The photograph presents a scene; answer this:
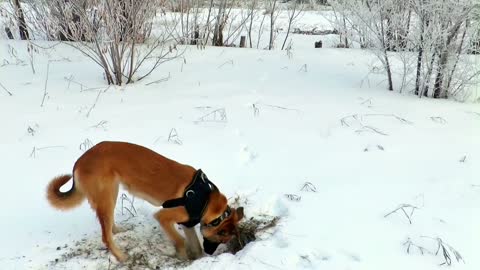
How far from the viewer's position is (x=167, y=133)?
5160 millimetres

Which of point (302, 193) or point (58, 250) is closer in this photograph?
point (58, 250)

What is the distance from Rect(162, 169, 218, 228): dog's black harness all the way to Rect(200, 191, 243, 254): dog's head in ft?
0.14

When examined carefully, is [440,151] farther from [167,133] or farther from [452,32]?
[167,133]

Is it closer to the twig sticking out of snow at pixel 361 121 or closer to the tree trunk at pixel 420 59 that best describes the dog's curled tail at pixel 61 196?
the twig sticking out of snow at pixel 361 121

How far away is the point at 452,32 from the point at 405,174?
254cm

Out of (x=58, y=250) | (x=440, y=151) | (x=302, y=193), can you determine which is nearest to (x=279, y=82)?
(x=440, y=151)

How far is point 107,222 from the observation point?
10.5 feet

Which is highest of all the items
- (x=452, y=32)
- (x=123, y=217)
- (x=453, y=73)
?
(x=452, y=32)

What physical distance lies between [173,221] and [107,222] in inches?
17.2

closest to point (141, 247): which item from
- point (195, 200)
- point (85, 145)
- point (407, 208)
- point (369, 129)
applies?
point (195, 200)

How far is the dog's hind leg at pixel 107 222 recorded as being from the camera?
318cm

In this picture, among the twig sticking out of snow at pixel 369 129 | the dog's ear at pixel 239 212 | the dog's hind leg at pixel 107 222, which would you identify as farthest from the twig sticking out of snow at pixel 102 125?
the twig sticking out of snow at pixel 369 129

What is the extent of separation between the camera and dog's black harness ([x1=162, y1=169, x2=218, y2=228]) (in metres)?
3.23

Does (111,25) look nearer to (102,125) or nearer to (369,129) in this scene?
(102,125)
